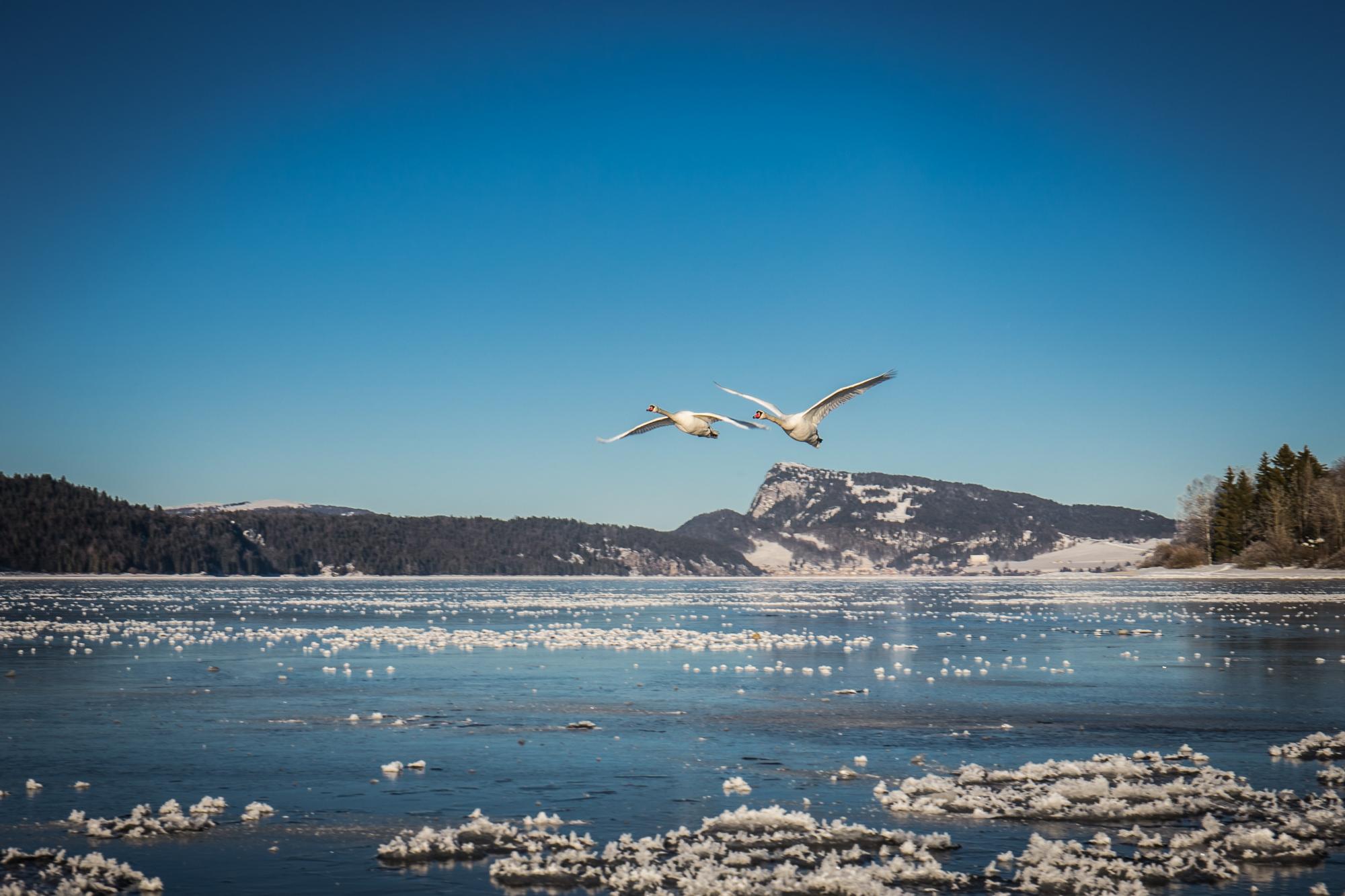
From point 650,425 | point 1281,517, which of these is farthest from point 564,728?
point 1281,517

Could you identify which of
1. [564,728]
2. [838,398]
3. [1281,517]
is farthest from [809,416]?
[1281,517]

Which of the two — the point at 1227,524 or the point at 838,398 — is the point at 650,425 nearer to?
the point at 838,398

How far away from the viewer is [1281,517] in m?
103

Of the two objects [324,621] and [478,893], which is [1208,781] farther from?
[324,621]

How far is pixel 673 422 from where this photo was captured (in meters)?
16.7

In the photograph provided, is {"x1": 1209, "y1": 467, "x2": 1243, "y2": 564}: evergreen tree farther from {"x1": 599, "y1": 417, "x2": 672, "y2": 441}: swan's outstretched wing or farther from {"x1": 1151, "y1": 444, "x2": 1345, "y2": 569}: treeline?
{"x1": 599, "y1": 417, "x2": 672, "y2": 441}: swan's outstretched wing

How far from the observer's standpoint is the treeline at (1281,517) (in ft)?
328

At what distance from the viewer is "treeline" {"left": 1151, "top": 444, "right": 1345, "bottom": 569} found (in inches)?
3939

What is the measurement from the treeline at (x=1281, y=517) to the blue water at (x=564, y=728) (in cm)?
7020

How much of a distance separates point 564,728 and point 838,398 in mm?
7122

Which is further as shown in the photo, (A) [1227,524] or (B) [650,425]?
(A) [1227,524]

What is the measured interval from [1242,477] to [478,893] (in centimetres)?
12088

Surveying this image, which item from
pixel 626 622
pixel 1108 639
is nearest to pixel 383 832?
pixel 1108 639

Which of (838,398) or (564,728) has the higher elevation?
(838,398)
